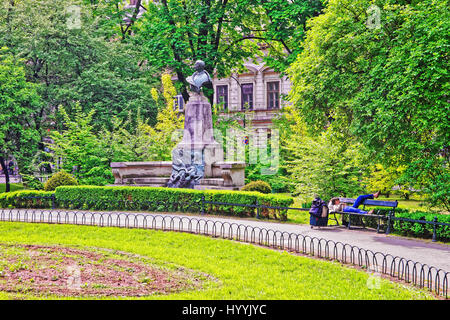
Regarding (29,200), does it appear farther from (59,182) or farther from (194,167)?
(194,167)

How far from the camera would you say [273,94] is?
140ft

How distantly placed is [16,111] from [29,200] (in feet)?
25.2

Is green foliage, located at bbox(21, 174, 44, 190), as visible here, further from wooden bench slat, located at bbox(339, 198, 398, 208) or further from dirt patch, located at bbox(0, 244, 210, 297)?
wooden bench slat, located at bbox(339, 198, 398, 208)

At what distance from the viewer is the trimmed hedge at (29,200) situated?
18047mm

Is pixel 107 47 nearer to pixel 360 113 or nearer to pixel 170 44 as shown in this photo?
pixel 170 44

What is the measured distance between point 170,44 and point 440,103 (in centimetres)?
1647

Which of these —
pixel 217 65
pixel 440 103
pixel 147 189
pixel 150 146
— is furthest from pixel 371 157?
pixel 217 65

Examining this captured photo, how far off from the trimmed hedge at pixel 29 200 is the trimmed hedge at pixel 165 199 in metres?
0.45

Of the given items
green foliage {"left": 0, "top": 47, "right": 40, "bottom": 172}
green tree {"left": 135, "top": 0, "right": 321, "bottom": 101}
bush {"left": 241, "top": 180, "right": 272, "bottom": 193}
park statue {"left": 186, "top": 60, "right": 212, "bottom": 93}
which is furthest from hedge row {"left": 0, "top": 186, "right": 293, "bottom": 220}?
green tree {"left": 135, "top": 0, "right": 321, "bottom": 101}

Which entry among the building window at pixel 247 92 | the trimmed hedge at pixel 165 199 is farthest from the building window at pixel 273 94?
the trimmed hedge at pixel 165 199

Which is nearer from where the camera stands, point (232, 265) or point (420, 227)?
point (232, 265)

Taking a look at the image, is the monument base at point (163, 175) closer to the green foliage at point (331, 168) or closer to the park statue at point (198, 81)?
the green foliage at point (331, 168)

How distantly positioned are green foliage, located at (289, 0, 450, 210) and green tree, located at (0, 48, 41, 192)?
1512 cm

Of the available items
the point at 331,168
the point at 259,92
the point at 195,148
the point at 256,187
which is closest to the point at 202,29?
the point at 195,148
